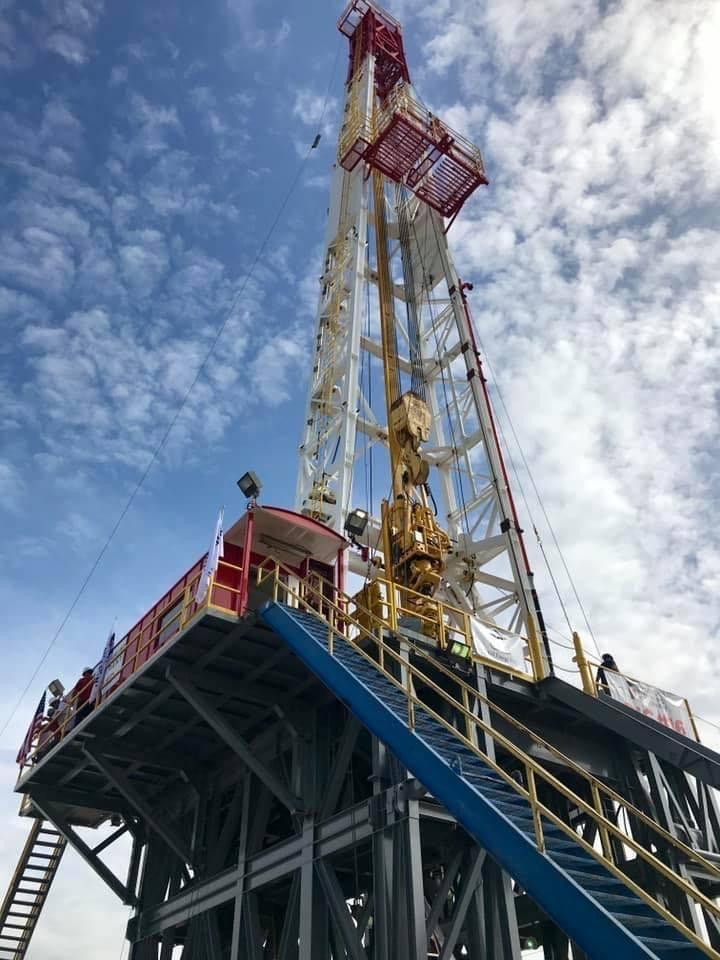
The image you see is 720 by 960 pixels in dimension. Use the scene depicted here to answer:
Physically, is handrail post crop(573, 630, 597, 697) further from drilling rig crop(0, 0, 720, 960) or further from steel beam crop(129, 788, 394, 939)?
steel beam crop(129, 788, 394, 939)

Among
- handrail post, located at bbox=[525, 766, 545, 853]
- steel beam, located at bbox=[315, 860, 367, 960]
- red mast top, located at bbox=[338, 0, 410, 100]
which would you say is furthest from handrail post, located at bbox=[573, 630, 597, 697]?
red mast top, located at bbox=[338, 0, 410, 100]

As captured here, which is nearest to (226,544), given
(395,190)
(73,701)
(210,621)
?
(210,621)

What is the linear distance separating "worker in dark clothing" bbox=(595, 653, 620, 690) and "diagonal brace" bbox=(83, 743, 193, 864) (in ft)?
32.4

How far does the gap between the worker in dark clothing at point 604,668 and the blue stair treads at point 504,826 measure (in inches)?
229

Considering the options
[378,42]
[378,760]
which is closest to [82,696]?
[378,760]

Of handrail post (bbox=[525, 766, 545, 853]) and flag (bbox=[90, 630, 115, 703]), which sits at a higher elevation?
flag (bbox=[90, 630, 115, 703])

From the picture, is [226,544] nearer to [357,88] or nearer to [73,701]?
[73,701]

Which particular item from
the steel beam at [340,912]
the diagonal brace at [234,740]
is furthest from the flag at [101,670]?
the steel beam at [340,912]

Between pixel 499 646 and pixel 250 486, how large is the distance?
247 inches

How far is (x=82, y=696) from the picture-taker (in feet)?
66.8

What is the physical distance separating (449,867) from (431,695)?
3.29m

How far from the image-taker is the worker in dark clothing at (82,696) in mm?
19281

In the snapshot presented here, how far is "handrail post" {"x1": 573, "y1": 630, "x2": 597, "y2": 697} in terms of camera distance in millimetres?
17078

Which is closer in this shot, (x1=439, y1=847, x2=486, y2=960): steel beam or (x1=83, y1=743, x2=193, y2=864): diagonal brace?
(x1=439, y1=847, x2=486, y2=960): steel beam
